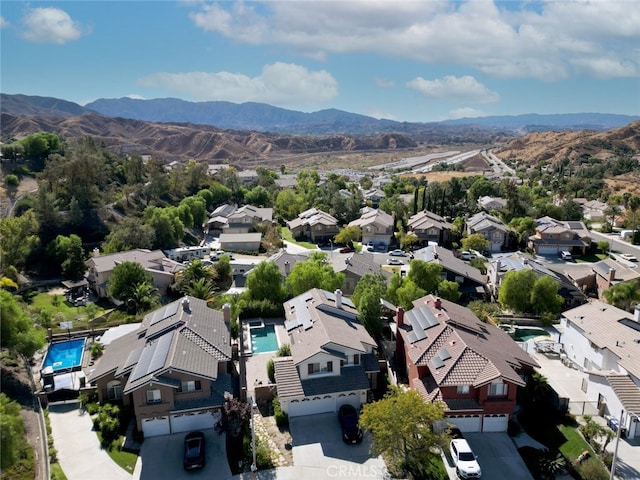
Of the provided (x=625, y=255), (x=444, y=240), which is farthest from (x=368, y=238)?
(x=625, y=255)

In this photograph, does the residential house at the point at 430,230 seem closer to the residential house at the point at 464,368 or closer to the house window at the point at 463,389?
the residential house at the point at 464,368

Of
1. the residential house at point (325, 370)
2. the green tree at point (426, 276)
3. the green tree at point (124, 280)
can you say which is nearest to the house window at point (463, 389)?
the residential house at point (325, 370)

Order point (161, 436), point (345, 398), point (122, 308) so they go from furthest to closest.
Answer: point (122, 308)
point (345, 398)
point (161, 436)

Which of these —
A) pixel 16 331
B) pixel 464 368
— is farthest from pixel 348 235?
pixel 16 331

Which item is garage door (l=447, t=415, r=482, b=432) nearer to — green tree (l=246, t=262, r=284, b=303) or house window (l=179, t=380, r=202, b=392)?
house window (l=179, t=380, r=202, b=392)

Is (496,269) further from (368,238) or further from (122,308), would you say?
(122,308)

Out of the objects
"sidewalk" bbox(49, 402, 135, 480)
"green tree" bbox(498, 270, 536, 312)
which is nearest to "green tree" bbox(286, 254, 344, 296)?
"green tree" bbox(498, 270, 536, 312)

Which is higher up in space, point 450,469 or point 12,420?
point 12,420
